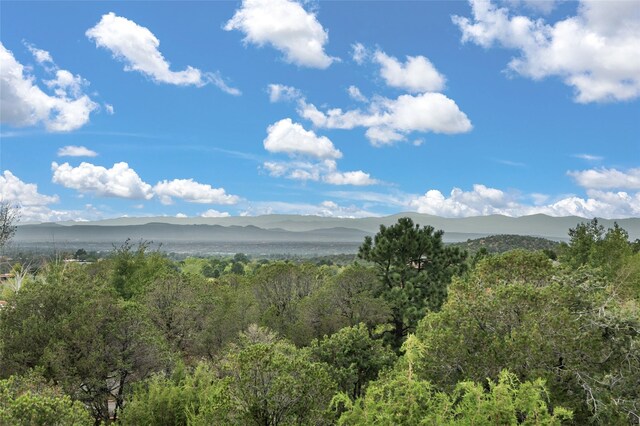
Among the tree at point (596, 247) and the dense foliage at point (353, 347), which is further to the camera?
the tree at point (596, 247)

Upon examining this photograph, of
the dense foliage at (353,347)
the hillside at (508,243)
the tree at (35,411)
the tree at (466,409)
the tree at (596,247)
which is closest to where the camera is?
the tree at (466,409)

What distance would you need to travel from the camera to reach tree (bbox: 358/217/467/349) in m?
31.5

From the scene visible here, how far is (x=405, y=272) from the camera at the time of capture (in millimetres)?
32781

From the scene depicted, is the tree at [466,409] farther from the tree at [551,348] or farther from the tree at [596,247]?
the tree at [596,247]

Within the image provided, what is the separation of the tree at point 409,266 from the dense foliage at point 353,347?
10cm

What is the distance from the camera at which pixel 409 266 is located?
3297 cm

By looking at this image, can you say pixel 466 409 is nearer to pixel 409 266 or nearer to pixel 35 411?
pixel 35 411

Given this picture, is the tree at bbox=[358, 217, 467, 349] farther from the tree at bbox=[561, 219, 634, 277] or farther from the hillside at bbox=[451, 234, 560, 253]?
the hillside at bbox=[451, 234, 560, 253]

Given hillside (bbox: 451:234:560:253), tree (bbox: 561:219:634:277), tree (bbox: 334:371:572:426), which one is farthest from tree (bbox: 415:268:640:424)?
hillside (bbox: 451:234:560:253)

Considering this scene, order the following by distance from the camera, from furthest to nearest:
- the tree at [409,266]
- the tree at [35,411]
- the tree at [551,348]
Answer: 1. the tree at [409,266]
2. the tree at [551,348]
3. the tree at [35,411]

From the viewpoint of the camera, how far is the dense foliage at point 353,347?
39.9ft

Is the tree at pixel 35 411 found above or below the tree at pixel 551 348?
below

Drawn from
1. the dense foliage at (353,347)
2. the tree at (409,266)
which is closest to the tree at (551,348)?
the dense foliage at (353,347)

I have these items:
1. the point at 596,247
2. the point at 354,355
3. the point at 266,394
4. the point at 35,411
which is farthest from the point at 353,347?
the point at 596,247
